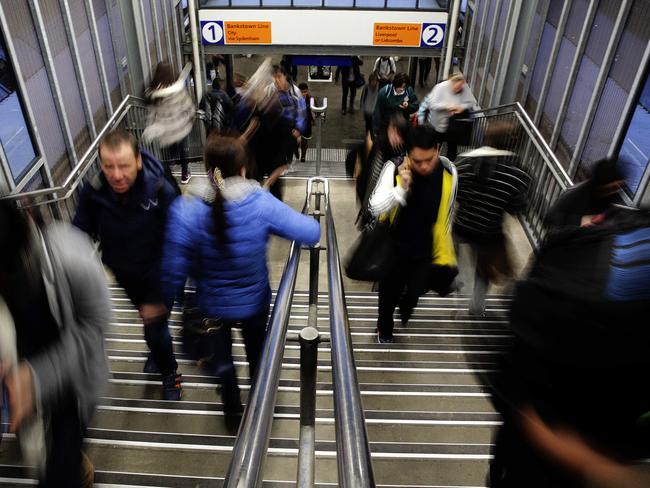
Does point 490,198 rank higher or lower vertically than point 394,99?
higher

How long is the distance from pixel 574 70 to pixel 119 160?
555 cm

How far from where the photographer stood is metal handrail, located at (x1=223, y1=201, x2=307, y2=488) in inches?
50.4

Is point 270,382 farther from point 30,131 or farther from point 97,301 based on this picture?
point 30,131

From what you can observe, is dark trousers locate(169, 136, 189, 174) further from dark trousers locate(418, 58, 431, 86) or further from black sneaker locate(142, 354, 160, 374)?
dark trousers locate(418, 58, 431, 86)

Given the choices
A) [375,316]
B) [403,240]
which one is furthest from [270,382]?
[375,316]

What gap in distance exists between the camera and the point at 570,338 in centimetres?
135

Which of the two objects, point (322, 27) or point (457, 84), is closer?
point (457, 84)

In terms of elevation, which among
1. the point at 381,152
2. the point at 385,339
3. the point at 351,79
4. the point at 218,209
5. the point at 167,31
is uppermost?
the point at 218,209

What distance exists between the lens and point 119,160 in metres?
2.61

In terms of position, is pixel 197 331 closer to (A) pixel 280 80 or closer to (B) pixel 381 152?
(B) pixel 381 152

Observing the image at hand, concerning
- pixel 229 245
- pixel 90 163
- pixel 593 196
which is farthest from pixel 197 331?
pixel 90 163

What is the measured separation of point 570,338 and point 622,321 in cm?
14

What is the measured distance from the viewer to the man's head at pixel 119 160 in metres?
2.59

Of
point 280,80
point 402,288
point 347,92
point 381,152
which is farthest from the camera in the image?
point 347,92
